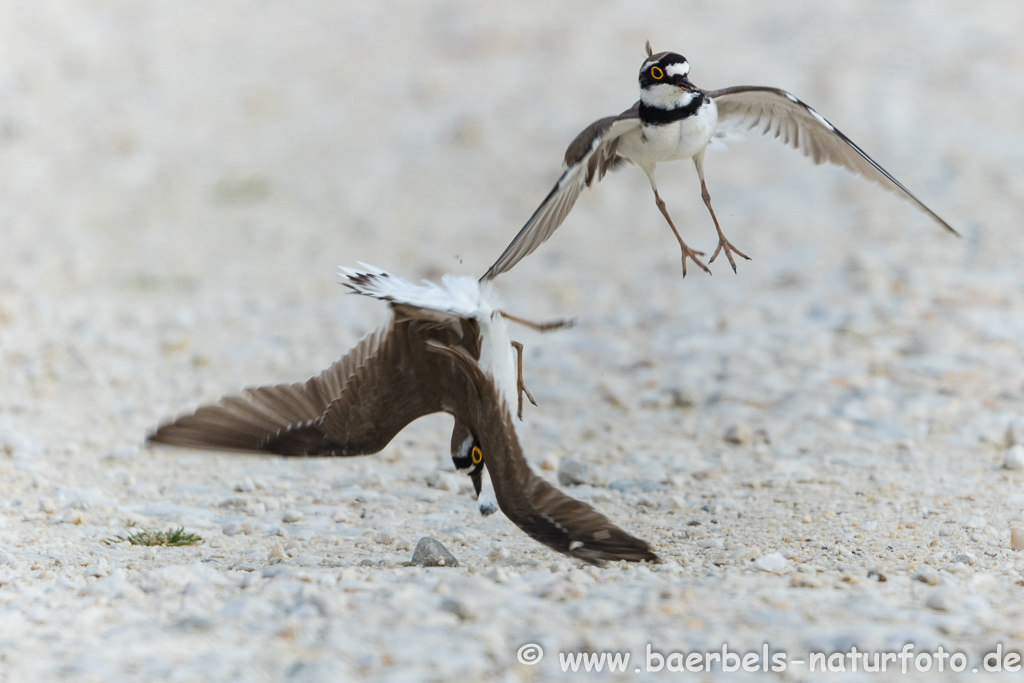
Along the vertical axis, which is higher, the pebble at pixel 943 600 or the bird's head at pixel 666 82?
the bird's head at pixel 666 82

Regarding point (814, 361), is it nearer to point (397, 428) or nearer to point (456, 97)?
point (397, 428)

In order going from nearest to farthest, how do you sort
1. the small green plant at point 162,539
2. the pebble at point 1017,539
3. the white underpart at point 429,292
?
the white underpart at point 429,292 → the pebble at point 1017,539 → the small green plant at point 162,539

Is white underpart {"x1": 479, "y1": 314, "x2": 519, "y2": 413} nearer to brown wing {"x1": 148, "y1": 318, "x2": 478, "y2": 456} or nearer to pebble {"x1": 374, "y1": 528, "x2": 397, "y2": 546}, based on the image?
brown wing {"x1": 148, "y1": 318, "x2": 478, "y2": 456}

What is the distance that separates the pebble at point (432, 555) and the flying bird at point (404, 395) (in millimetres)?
277

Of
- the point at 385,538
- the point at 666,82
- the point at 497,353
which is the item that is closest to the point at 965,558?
the point at 497,353

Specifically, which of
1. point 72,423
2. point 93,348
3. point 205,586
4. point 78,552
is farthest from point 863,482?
point 93,348

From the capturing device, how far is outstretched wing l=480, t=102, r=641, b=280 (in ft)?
13.9

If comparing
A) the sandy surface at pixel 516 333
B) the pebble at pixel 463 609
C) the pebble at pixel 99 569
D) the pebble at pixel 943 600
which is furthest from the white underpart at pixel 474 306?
the pebble at pixel 943 600

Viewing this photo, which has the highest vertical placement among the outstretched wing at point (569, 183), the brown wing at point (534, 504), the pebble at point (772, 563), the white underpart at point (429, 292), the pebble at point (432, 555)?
the outstretched wing at point (569, 183)

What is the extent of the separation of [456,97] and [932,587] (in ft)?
30.1

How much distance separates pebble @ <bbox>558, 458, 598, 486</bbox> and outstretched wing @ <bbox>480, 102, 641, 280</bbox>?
138 centimetres

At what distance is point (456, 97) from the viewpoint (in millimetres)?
11867

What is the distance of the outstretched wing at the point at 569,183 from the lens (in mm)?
4234

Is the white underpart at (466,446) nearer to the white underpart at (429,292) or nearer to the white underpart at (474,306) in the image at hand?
the white underpart at (474,306)
